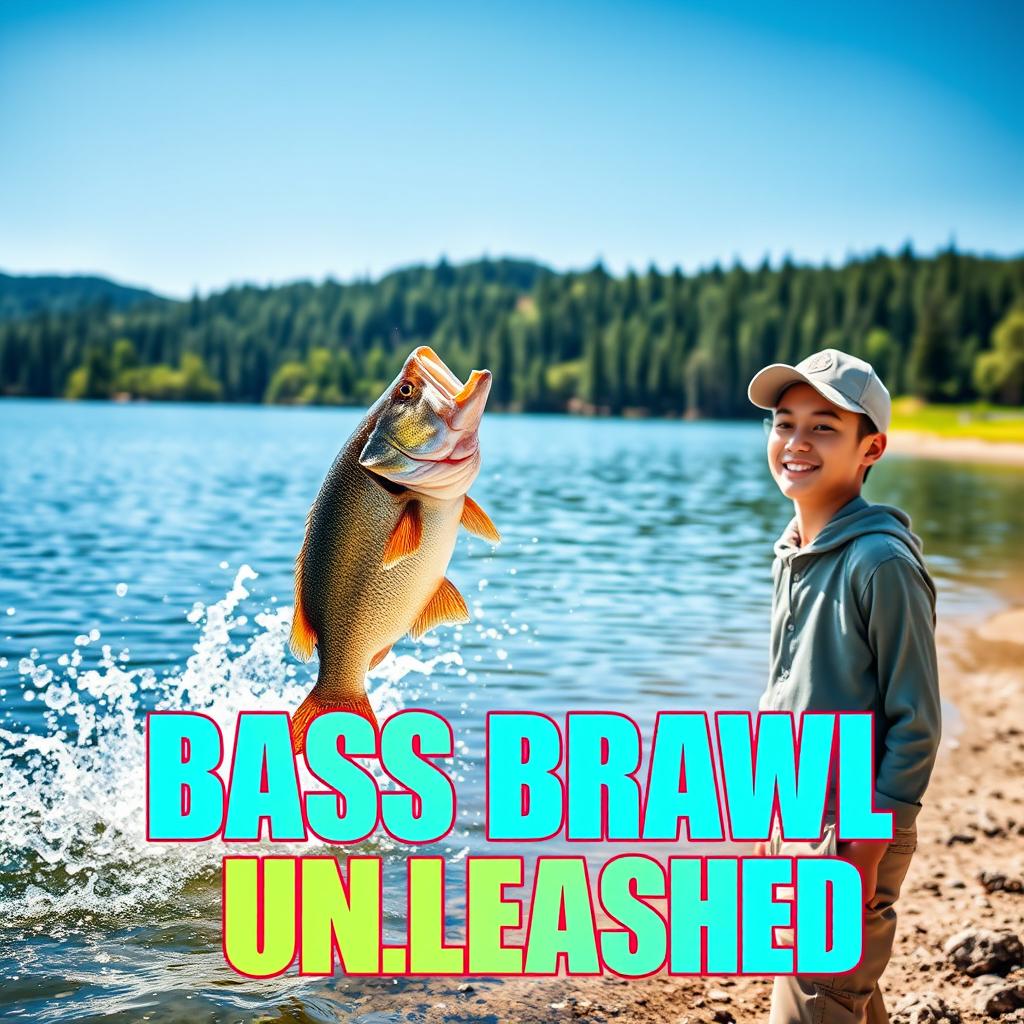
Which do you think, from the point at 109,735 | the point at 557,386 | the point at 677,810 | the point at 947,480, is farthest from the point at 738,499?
the point at 557,386

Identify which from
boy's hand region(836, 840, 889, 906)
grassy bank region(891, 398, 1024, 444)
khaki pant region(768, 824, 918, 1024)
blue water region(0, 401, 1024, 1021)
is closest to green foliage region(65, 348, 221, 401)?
grassy bank region(891, 398, 1024, 444)

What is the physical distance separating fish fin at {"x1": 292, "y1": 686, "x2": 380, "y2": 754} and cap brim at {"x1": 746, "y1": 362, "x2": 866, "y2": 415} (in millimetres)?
1610

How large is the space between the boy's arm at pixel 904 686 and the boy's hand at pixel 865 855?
108mm

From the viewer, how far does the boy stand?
358 cm

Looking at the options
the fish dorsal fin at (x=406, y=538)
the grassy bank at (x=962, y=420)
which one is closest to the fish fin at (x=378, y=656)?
the fish dorsal fin at (x=406, y=538)

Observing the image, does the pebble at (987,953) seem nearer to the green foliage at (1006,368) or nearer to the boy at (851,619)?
the boy at (851,619)

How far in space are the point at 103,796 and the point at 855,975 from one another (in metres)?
5.71

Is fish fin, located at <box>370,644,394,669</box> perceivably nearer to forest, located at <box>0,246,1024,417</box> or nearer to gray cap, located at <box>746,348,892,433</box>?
gray cap, located at <box>746,348,892,433</box>

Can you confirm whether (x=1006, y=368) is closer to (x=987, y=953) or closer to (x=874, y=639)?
(x=987, y=953)

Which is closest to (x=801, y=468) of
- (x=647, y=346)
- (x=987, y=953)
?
(x=987, y=953)

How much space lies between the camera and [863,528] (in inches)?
148

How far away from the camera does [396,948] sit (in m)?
5.96

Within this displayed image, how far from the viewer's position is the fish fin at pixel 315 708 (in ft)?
12.5

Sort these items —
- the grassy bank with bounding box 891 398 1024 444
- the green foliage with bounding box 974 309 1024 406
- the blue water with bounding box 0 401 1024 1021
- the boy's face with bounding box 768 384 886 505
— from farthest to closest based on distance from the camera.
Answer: the green foliage with bounding box 974 309 1024 406, the grassy bank with bounding box 891 398 1024 444, the blue water with bounding box 0 401 1024 1021, the boy's face with bounding box 768 384 886 505
